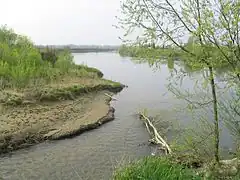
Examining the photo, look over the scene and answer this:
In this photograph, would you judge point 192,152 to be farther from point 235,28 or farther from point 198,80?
point 235,28

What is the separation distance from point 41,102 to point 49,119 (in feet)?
12.5

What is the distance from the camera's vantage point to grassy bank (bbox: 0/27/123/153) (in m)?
16.2

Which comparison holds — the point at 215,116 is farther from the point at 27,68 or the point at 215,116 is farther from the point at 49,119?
the point at 27,68

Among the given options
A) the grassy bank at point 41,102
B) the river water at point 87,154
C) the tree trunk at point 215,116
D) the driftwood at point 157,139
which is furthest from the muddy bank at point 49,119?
the tree trunk at point 215,116

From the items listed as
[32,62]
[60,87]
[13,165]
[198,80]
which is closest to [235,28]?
[198,80]

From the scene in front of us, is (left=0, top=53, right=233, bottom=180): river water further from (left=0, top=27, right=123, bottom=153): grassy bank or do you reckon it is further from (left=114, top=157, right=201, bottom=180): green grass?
Answer: (left=114, top=157, right=201, bottom=180): green grass

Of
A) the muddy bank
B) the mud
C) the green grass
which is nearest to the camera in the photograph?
the green grass

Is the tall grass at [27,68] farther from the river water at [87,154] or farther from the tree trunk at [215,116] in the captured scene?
the tree trunk at [215,116]

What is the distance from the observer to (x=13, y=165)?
1213cm

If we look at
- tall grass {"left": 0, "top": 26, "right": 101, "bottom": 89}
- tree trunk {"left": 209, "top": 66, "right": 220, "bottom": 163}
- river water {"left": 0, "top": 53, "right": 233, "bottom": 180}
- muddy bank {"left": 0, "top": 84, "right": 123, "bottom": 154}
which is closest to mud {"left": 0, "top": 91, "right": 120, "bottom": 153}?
muddy bank {"left": 0, "top": 84, "right": 123, "bottom": 154}

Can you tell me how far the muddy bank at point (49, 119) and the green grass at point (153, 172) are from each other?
Answer: 30.9ft

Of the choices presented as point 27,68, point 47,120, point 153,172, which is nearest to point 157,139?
point 47,120

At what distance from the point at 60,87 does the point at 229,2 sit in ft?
72.1

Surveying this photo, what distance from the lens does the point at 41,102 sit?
22094mm
